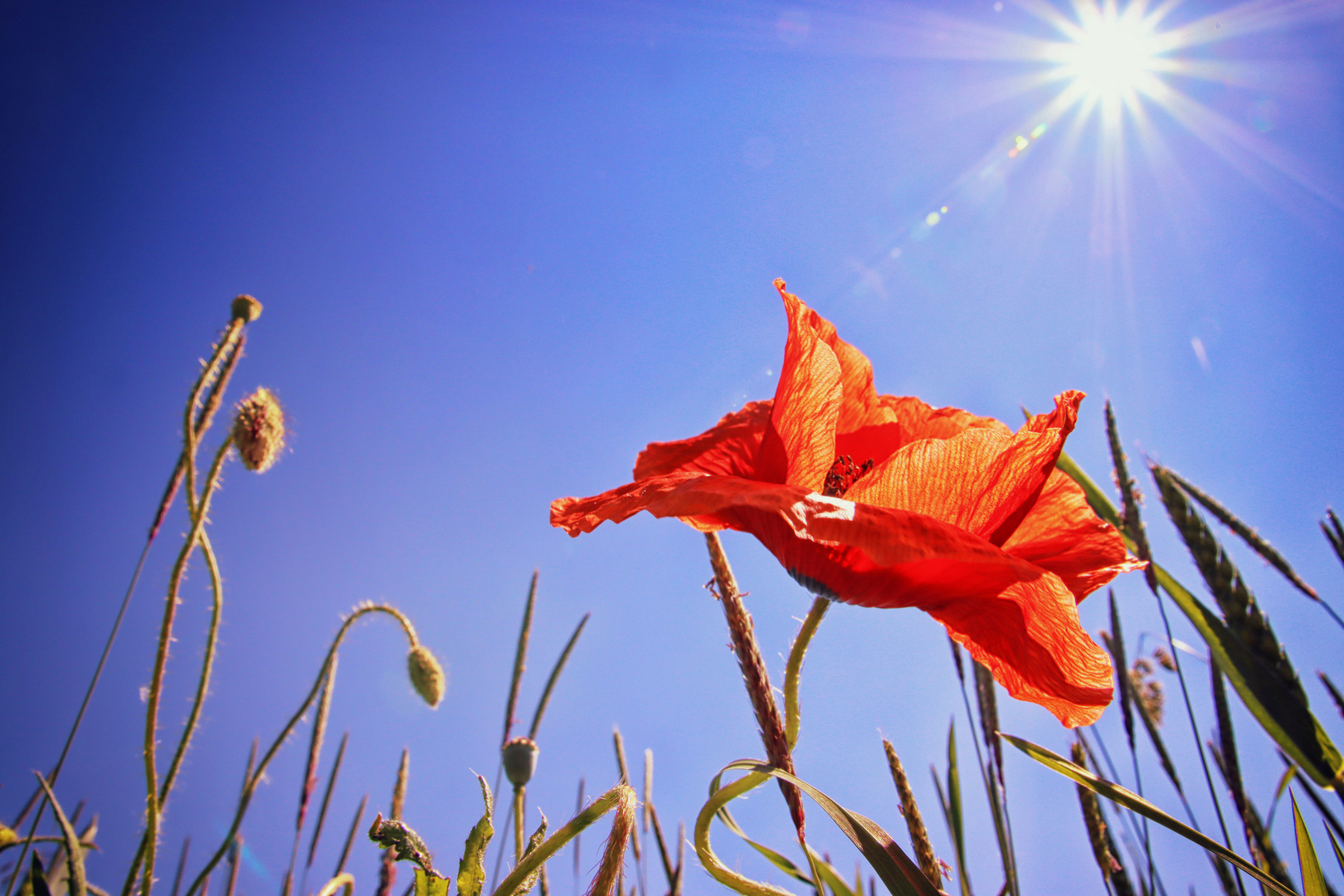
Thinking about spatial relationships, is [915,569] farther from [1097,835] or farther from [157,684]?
[157,684]

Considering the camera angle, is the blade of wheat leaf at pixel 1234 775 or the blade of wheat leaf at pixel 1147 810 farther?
the blade of wheat leaf at pixel 1234 775

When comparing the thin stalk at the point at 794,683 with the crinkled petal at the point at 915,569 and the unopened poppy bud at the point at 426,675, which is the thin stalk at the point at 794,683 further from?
the unopened poppy bud at the point at 426,675

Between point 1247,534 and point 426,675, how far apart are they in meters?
1.84

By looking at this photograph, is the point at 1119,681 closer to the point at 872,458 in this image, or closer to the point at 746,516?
the point at 872,458

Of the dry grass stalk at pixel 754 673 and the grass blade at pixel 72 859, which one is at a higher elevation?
the dry grass stalk at pixel 754 673

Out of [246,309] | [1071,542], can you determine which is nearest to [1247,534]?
[1071,542]

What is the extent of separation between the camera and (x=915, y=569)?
1.81 ft

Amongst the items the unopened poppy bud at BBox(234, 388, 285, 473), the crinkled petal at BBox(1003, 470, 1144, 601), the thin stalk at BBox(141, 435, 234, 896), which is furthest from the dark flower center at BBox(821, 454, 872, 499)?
the unopened poppy bud at BBox(234, 388, 285, 473)

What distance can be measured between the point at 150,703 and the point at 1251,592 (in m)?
1.55

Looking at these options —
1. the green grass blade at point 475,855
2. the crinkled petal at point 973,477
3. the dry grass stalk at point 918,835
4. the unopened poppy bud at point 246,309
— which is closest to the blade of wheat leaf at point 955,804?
the dry grass stalk at point 918,835

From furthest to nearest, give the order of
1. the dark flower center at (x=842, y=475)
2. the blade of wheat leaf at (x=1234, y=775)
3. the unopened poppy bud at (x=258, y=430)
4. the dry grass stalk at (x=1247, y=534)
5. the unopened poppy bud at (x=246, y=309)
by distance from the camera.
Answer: the unopened poppy bud at (x=258, y=430) → the unopened poppy bud at (x=246, y=309) → the dry grass stalk at (x=1247, y=534) → the blade of wheat leaf at (x=1234, y=775) → the dark flower center at (x=842, y=475)

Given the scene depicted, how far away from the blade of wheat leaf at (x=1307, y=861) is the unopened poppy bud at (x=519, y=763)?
2.64 feet

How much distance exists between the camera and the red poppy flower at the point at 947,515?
1.65ft

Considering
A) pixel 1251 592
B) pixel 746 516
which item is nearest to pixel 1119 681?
pixel 1251 592
